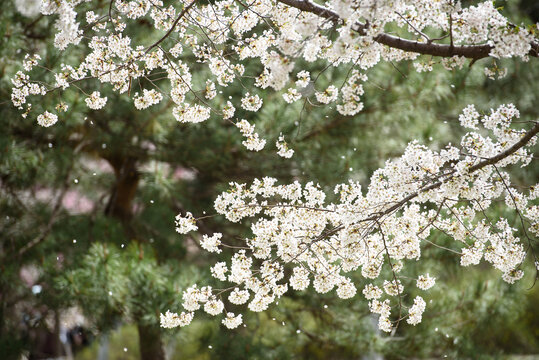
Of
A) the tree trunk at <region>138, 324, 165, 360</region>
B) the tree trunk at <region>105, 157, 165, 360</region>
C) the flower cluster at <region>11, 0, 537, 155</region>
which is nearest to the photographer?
the flower cluster at <region>11, 0, 537, 155</region>

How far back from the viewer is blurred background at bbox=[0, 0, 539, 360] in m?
2.61

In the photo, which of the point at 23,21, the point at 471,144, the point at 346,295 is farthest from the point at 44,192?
the point at 471,144

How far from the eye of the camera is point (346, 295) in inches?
70.2

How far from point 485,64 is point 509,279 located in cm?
196

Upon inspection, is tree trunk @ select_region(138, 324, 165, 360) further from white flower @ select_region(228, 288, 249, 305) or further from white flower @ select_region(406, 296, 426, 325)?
white flower @ select_region(406, 296, 426, 325)

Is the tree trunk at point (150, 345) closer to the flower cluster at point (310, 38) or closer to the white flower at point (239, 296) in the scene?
the white flower at point (239, 296)

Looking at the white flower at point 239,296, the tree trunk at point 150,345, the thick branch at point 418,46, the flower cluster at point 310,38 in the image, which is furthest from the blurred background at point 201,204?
the thick branch at point 418,46

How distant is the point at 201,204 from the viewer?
9.86 feet

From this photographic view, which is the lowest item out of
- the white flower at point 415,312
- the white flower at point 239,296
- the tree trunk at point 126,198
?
the white flower at point 415,312

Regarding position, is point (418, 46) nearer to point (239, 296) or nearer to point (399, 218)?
point (399, 218)

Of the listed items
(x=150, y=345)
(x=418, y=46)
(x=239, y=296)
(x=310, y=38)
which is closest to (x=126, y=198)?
(x=150, y=345)

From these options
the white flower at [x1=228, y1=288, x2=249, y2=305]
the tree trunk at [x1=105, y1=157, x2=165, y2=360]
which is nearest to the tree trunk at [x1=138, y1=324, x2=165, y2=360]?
the tree trunk at [x1=105, y1=157, x2=165, y2=360]

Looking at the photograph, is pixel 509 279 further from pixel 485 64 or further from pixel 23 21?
pixel 23 21

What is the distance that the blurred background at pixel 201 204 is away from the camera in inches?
103
